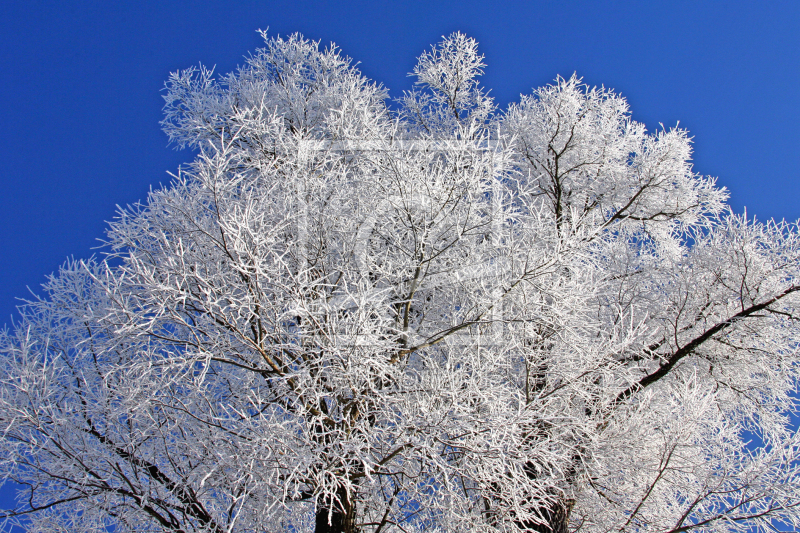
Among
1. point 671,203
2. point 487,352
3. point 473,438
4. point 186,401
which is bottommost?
point 473,438

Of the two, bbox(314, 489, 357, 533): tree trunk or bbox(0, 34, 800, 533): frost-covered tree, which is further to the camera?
bbox(314, 489, 357, 533): tree trunk

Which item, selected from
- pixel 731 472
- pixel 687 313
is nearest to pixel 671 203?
pixel 687 313

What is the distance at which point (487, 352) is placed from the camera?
4410mm

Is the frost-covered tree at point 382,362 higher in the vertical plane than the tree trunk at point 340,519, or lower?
higher

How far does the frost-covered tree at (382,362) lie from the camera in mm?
4012

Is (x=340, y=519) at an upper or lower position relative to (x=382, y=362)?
lower

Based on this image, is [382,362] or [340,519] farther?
[340,519]

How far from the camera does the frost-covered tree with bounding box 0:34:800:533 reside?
4.01m

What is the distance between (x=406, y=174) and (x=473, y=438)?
236cm

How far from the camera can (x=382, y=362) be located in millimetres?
3914

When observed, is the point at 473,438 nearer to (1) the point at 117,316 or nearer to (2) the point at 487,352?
(2) the point at 487,352

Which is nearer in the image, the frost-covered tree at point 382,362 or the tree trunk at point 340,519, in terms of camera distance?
the frost-covered tree at point 382,362

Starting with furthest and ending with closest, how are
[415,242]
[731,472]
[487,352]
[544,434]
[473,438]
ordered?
[731,472], [544,434], [415,242], [487,352], [473,438]

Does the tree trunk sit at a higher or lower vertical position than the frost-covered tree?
lower
